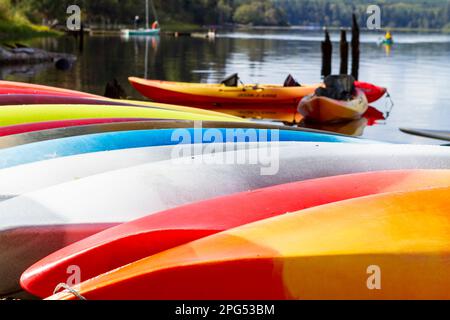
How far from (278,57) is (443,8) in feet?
300

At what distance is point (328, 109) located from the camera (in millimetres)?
16781

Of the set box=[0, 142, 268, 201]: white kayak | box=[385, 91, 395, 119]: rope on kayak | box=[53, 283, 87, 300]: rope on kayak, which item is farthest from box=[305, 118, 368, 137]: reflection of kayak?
box=[53, 283, 87, 300]: rope on kayak

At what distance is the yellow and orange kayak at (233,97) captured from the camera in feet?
61.7

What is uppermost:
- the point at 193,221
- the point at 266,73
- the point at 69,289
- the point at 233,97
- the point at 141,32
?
the point at 141,32

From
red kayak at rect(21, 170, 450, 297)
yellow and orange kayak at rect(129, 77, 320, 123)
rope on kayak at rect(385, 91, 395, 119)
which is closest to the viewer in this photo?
red kayak at rect(21, 170, 450, 297)

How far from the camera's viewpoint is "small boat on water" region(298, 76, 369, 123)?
1675 centimetres

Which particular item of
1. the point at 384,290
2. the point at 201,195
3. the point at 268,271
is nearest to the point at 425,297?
the point at 384,290

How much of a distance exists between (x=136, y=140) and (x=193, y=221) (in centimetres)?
189

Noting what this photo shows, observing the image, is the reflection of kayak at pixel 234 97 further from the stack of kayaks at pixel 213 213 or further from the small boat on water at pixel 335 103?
the stack of kayaks at pixel 213 213

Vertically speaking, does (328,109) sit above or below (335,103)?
below

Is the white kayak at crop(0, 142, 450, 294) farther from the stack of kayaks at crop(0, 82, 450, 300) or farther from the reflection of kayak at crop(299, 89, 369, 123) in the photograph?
the reflection of kayak at crop(299, 89, 369, 123)

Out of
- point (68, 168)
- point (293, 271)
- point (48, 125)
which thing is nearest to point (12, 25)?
point (48, 125)

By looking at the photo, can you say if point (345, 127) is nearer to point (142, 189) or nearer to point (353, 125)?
point (353, 125)

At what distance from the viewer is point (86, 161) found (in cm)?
502
